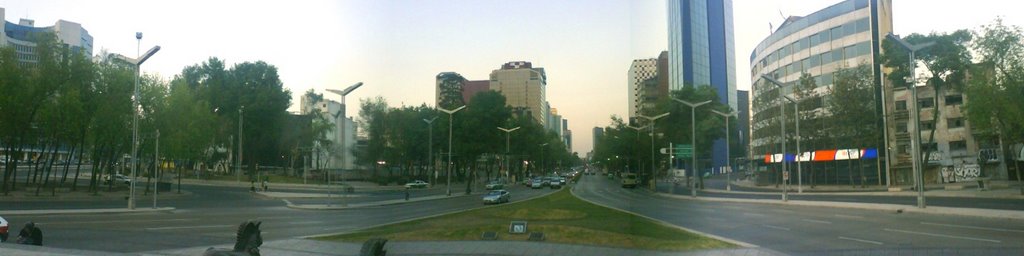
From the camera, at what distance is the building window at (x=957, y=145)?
5906cm

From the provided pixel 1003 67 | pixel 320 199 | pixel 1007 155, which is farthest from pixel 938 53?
pixel 320 199

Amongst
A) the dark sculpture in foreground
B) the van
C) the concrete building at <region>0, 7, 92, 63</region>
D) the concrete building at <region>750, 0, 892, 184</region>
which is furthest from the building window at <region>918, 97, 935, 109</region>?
the concrete building at <region>0, 7, 92, 63</region>

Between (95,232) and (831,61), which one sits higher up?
(831,61)

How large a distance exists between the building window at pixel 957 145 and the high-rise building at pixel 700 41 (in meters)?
46.8

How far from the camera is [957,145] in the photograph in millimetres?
59562

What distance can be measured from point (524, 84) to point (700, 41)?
481 cm

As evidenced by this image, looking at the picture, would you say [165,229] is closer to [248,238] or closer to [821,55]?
[248,238]

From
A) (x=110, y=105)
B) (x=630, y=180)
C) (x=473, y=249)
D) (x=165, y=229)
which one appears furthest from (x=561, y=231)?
(x=630, y=180)

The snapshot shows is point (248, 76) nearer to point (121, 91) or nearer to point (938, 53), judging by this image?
point (121, 91)

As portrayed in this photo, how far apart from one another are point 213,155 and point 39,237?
191 ft

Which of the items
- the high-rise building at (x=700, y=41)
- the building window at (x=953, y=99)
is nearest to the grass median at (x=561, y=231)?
the high-rise building at (x=700, y=41)

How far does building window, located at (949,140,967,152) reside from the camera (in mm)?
59062

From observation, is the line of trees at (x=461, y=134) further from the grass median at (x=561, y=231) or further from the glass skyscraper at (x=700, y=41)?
the glass skyscraper at (x=700, y=41)

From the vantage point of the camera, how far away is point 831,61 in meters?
65.1
